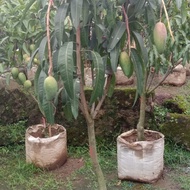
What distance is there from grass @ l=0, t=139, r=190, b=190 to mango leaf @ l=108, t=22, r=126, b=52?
156cm

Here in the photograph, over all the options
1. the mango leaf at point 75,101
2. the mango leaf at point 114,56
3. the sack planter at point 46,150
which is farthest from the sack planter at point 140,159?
the mango leaf at point 114,56

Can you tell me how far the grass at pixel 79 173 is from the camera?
290 centimetres

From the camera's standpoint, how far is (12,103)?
3.92 metres

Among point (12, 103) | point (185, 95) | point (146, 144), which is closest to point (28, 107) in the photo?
point (12, 103)

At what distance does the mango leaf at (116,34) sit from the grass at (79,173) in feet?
5.12

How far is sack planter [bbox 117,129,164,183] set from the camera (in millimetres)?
2828

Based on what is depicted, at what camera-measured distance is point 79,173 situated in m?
3.14

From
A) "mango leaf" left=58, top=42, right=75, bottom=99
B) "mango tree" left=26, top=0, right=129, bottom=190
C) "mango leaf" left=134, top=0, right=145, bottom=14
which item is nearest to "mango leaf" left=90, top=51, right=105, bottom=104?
"mango tree" left=26, top=0, right=129, bottom=190

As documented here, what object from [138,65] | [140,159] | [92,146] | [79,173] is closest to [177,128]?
[140,159]

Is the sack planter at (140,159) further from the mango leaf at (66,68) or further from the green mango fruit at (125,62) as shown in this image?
the mango leaf at (66,68)

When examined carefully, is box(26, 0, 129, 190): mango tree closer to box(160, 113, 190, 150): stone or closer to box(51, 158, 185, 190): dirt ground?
box(51, 158, 185, 190): dirt ground

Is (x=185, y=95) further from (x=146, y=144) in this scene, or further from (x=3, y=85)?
(x=3, y=85)

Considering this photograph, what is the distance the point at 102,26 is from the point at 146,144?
1.40 metres

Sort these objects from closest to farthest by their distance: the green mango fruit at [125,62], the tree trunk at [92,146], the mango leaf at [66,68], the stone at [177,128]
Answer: the mango leaf at [66,68]
the green mango fruit at [125,62]
the tree trunk at [92,146]
the stone at [177,128]
